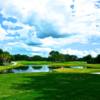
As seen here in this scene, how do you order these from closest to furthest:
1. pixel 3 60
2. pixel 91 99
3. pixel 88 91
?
pixel 91 99, pixel 88 91, pixel 3 60

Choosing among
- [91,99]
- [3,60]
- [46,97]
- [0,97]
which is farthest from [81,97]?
[3,60]

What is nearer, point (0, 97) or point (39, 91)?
point (0, 97)

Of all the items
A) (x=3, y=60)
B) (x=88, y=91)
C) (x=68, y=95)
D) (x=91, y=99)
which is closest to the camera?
(x=91, y=99)

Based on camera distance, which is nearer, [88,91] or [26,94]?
[26,94]

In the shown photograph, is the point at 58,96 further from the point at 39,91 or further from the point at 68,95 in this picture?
the point at 39,91

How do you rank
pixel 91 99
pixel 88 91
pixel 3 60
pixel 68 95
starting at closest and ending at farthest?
1. pixel 91 99
2. pixel 68 95
3. pixel 88 91
4. pixel 3 60

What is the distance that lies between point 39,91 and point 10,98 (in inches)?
145

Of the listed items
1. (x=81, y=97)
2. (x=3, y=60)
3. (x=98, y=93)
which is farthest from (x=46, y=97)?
(x=3, y=60)

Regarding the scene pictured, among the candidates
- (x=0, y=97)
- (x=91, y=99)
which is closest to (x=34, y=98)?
(x=0, y=97)

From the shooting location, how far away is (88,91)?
886 inches

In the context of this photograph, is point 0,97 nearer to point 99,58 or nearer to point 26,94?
point 26,94

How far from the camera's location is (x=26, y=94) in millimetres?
20906

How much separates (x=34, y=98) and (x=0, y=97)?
224 centimetres

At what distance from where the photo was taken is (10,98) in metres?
19.3
